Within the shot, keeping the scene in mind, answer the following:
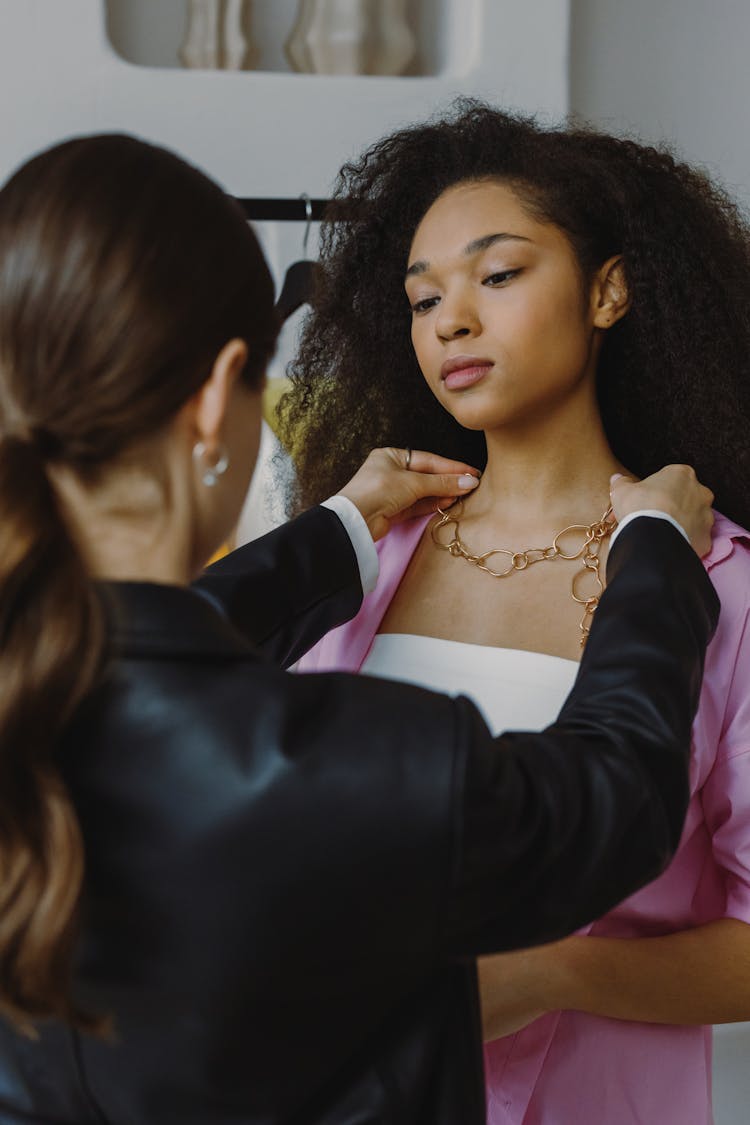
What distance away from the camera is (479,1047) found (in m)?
0.90

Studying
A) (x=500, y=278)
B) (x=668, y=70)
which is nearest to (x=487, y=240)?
(x=500, y=278)

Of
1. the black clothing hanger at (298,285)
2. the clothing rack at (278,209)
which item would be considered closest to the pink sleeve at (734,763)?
the black clothing hanger at (298,285)

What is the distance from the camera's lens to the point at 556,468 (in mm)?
1410

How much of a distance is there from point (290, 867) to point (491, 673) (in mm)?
602

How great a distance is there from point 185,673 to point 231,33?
157 cm

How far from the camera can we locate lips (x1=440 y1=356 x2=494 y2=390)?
1.34 m

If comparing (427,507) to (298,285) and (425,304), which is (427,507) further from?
(298,285)

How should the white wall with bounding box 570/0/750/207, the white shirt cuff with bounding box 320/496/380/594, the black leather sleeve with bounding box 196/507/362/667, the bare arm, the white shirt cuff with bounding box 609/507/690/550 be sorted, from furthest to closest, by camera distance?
the white wall with bounding box 570/0/750/207 → the white shirt cuff with bounding box 320/496/380/594 → the black leather sleeve with bounding box 196/507/362/667 → the bare arm → the white shirt cuff with bounding box 609/507/690/550

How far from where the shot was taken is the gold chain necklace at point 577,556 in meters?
1.34

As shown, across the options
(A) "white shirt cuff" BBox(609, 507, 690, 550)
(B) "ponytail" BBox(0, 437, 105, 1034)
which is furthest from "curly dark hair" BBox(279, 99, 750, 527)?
(B) "ponytail" BBox(0, 437, 105, 1034)

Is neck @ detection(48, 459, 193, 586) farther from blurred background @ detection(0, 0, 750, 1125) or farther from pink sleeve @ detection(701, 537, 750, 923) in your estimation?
blurred background @ detection(0, 0, 750, 1125)

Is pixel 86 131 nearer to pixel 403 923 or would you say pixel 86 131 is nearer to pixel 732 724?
pixel 732 724

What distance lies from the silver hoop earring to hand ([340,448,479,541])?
622mm

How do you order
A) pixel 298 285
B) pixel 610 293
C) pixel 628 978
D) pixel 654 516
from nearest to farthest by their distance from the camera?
1. pixel 654 516
2. pixel 628 978
3. pixel 610 293
4. pixel 298 285
